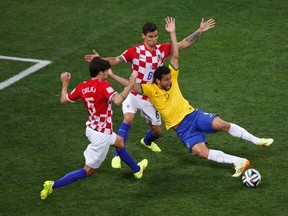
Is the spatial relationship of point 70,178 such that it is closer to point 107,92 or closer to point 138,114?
point 107,92

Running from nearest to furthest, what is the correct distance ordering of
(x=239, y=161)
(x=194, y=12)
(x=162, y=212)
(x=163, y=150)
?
(x=162, y=212) < (x=239, y=161) < (x=163, y=150) < (x=194, y=12)

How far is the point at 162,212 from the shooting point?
463 inches

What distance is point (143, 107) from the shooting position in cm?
1359

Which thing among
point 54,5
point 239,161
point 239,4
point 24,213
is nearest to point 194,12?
point 239,4

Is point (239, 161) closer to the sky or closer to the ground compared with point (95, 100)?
closer to the ground

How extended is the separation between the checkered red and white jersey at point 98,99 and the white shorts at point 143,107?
1.62 metres

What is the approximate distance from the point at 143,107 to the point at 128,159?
124 centimetres

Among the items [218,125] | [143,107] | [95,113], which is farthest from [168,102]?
[95,113]

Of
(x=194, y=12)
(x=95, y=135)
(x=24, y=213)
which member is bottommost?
(x=24, y=213)

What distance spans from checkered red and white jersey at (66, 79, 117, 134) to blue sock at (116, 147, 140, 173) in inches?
23.1

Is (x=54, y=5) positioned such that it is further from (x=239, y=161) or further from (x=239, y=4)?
(x=239, y=161)

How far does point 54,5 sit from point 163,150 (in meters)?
7.65

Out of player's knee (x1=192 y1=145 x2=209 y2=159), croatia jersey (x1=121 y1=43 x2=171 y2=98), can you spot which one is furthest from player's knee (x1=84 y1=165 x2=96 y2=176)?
croatia jersey (x1=121 y1=43 x2=171 y2=98)

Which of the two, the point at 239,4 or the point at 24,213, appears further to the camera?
the point at 239,4
